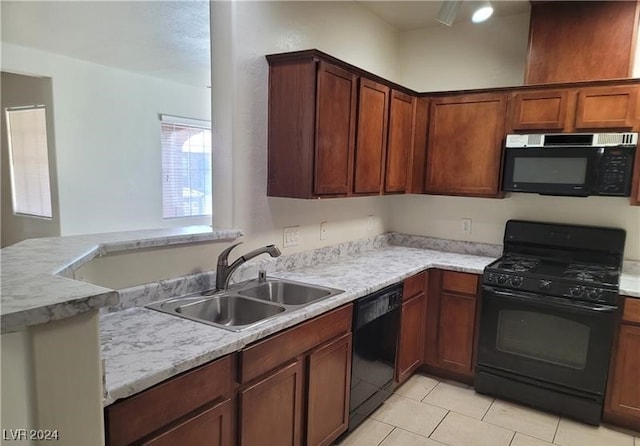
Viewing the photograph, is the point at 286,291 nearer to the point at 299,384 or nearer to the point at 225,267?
the point at 225,267

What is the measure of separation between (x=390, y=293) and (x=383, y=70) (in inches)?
79.6

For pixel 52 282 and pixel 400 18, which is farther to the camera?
pixel 400 18

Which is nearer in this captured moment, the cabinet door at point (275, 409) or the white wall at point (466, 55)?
the cabinet door at point (275, 409)

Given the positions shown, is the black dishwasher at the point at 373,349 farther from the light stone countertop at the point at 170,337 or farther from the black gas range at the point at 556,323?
the black gas range at the point at 556,323

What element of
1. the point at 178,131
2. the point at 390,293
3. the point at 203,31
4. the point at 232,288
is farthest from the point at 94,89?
the point at 390,293

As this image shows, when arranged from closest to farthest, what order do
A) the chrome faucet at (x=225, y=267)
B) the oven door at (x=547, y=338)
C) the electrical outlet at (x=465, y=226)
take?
the chrome faucet at (x=225, y=267) < the oven door at (x=547, y=338) < the electrical outlet at (x=465, y=226)

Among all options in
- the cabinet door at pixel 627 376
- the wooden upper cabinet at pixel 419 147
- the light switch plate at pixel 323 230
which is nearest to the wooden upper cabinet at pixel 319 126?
the light switch plate at pixel 323 230

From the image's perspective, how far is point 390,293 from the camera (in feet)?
8.40

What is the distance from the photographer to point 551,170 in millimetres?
2842

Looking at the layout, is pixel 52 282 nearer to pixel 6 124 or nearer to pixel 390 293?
pixel 390 293

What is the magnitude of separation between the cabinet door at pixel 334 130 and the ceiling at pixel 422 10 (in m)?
1.06

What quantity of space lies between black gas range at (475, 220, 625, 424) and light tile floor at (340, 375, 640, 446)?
11 cm

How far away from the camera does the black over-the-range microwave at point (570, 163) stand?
8.56 feet

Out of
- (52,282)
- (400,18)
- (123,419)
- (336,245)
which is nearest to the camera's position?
(52,282)
